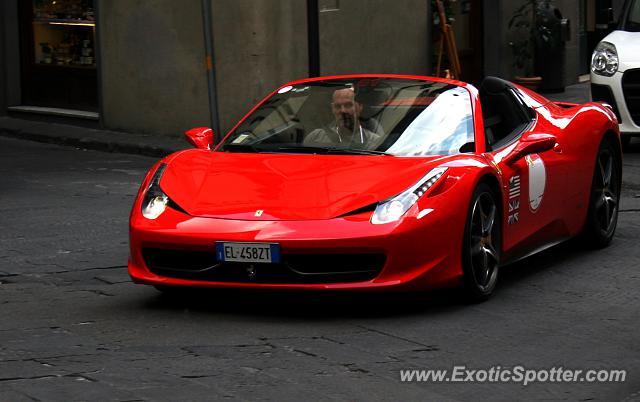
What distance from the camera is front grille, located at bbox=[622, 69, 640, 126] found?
15664mm

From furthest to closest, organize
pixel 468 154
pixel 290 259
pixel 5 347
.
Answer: pixel 468 154 < pixel 290 259 < pixel 5 347

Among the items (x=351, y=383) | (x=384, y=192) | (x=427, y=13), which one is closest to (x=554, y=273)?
(x=384, y=192)

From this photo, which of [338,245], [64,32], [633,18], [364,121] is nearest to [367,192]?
[338,245]

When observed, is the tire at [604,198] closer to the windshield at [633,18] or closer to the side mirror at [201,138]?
the side mirror at [201,138]

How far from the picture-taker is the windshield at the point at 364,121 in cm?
834

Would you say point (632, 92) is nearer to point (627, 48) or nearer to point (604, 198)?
point (627, 48)

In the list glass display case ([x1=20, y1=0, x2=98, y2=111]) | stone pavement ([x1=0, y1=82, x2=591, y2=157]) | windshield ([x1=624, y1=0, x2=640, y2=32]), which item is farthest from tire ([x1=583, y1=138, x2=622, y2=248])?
glass display case ([x1=20, y1=0, x2=98, y2=111])

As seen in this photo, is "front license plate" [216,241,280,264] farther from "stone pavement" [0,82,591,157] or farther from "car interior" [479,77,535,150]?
"stone pavement" [0,82,591,157]

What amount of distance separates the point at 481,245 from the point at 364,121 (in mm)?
1094

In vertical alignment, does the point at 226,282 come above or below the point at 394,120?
below

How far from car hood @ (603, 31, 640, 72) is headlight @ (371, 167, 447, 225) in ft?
28.2

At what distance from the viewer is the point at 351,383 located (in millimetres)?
6098

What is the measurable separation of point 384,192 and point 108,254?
2745 mm

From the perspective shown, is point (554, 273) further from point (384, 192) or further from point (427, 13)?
point (427, 13)
